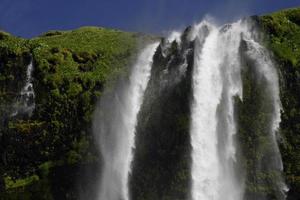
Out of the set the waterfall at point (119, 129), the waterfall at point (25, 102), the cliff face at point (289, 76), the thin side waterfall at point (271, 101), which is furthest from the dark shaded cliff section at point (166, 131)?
the waterfall at point (25, 102)

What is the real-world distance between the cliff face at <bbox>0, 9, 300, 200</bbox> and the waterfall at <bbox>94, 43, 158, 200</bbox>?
671mm

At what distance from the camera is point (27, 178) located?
50812 millimetres

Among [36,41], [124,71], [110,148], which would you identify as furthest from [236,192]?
[36,41]

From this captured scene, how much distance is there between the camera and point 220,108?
49219mm

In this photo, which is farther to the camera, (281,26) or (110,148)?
(281,26)

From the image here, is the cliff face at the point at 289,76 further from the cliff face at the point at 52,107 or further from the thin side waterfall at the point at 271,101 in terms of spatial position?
the cliff face at the point at 52,107

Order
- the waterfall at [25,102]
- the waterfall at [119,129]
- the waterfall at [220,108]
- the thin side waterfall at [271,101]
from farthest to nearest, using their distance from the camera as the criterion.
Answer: the waterfall at [25,102]
the waterfall at [119,129]
the thin side waterfall at [271,101]
the waterfall at [220,108]

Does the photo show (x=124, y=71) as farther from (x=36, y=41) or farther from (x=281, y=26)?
(x=281, y=26)

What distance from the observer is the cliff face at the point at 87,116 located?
162ft

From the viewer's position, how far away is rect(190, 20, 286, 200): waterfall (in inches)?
1834

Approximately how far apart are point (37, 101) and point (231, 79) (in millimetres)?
14540

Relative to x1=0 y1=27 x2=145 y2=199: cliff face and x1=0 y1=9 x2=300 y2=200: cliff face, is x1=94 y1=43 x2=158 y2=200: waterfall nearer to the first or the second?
x1=0 y1=9 x2=300 y2=200: cliff face

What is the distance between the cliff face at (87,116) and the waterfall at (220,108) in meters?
0.73

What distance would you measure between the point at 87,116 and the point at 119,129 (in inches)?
101
